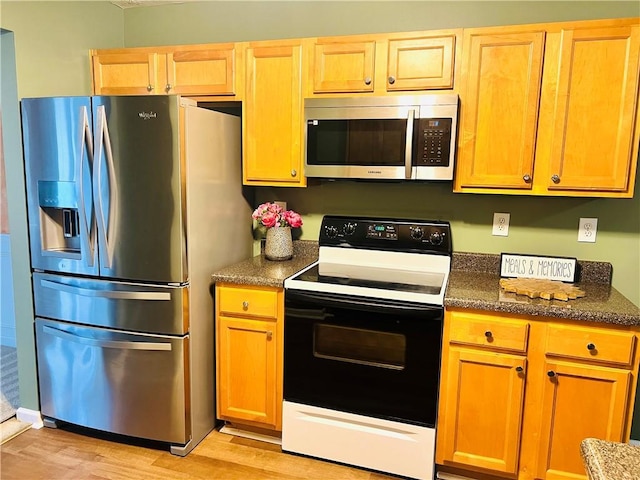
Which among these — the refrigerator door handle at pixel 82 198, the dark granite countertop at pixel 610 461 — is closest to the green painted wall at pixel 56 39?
the refrigerator door handle at pixel 82 198

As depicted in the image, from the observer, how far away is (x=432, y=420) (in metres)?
2.06

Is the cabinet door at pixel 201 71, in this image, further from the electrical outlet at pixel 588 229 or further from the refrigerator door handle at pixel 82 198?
the electrical outlet at pixel 588 229

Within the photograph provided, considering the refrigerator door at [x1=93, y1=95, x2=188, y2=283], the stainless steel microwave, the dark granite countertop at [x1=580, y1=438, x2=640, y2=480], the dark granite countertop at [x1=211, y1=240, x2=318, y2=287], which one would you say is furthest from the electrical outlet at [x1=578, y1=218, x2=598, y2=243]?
the refrigerator door at [x1=93, y1=95, x2=188, y2=283]

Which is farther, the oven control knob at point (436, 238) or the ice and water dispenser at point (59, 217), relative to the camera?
the oven control knob at point (436, 238)

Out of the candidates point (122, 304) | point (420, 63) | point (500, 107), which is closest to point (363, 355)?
point (122, 304)

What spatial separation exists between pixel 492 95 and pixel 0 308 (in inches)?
154

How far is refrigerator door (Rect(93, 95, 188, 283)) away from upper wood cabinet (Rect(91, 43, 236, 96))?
488 millimetres

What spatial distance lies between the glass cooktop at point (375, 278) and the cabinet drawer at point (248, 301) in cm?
17

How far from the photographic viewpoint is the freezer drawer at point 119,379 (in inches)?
88.6

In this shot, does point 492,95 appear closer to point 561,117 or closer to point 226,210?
point 561,117

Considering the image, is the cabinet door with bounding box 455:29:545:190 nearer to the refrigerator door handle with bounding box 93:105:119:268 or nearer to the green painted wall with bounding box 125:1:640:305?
the green painted wall with bounding box 125:1:640:305

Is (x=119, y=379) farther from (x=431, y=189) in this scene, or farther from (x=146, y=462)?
(x=431, y=189)

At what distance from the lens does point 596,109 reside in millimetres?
1987

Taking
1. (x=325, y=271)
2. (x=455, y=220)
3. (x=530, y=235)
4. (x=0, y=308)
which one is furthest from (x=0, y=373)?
(x=530, y=235)
